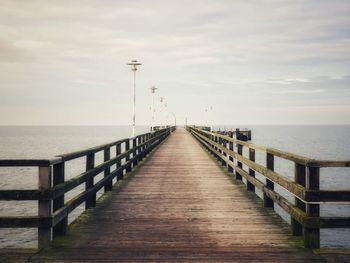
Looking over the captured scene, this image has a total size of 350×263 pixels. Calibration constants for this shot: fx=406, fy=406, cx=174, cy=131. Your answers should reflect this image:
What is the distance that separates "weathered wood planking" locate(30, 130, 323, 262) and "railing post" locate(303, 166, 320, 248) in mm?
169

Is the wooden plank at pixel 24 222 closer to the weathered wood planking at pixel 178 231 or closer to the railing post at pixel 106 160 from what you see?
the weathered wood planking at pixel 178 231

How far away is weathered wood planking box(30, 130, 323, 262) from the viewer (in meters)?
5.44

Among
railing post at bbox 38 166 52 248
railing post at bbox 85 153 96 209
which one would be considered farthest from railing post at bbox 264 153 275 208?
railing post at bbox 38 166 52 248

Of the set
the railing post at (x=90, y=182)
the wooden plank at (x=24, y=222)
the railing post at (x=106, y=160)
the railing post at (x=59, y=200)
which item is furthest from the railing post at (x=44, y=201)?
the railing post at (x=106, y=160)

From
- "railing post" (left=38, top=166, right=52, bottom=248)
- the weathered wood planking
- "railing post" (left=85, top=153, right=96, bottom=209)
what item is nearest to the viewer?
the weathered wood planking

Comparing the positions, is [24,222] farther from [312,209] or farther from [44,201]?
[312,209]

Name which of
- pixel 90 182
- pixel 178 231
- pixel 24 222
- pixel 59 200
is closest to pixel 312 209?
pixel 178 231

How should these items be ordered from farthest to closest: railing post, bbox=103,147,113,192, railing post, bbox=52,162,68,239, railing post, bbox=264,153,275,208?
railing post, bbox=103,147,113,192 → railing post, bbox=264,153,275,208 → railing post, bbox=52,162,68,239

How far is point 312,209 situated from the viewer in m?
5.58

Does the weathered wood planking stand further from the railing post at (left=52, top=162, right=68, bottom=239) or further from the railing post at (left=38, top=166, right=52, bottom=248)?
the railing post at (left=38, top=166, right=52, bottom=248)

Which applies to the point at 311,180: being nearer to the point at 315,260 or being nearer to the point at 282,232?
the point at 315,260

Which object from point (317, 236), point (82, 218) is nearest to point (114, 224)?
point (82, 218)

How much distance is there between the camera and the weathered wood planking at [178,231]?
544 centimetres

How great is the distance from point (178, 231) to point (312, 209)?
2.22 m
